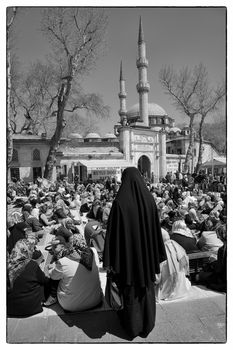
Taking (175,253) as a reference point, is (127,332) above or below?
below

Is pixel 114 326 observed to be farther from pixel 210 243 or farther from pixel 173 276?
pixel 210 243

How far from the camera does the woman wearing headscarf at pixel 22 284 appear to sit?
9.25 ft

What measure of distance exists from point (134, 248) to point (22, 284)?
137 centimetres

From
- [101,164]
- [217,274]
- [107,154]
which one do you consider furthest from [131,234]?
[107,154]

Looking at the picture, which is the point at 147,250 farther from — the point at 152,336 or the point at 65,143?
the point at 65,143

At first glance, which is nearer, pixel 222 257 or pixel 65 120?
pixel 222 257

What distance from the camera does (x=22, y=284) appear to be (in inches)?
112

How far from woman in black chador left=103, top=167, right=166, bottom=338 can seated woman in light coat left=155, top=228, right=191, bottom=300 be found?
0.67m

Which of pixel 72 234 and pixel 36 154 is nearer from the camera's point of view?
pixel 72 234

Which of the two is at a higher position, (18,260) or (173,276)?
(18,260)

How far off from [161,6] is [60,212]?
15.7ft

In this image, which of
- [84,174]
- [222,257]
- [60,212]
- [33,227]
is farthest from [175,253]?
[84,174]

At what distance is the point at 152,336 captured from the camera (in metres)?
2.56

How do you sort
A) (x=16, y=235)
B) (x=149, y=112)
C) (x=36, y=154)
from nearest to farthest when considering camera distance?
(x=16, y=235) → (x=36, y=154) → (x=149, y=112)
